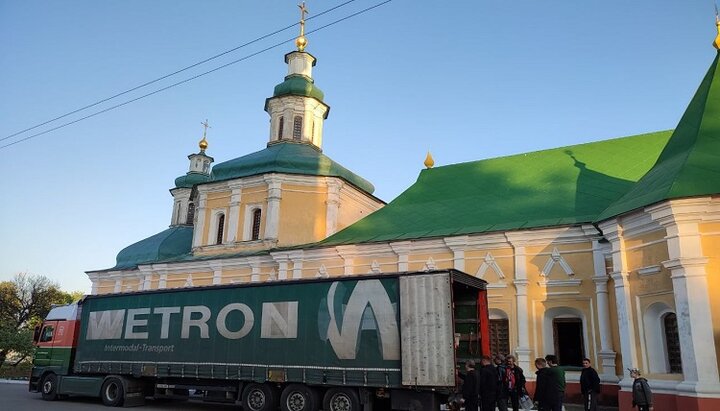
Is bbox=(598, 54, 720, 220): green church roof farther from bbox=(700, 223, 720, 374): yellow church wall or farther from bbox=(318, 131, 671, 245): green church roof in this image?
bbox=(318, 131, 671, 245): green church roof

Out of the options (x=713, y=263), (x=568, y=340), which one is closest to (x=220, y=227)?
(x=568, y=340)

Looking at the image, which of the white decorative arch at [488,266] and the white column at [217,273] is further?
the white column at [217,273]

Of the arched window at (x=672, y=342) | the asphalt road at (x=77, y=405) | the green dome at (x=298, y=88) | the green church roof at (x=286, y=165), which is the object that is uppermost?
the green dome at (x=298, y=88)

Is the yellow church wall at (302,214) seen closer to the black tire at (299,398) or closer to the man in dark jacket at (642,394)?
the black tire at (299,398)

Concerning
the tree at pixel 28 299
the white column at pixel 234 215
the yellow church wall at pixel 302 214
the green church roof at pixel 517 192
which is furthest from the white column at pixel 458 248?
the tree at pixel 28 299

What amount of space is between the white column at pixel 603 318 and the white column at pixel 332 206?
11.2 metres

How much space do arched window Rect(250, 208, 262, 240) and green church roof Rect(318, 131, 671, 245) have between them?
12.8 ft

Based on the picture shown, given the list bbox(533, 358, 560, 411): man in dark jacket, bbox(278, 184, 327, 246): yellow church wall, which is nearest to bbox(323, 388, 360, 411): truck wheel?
bbox(533, 358, 560, 411): man in dark jacket

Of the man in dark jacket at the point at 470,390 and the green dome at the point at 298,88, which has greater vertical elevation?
the green dome at the point at 298,88

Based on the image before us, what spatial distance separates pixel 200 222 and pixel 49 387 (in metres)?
10.7

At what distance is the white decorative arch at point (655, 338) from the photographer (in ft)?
44.2

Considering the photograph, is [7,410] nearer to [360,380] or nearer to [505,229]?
[360,380]

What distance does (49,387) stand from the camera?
1691 cm

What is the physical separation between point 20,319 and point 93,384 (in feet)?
162
